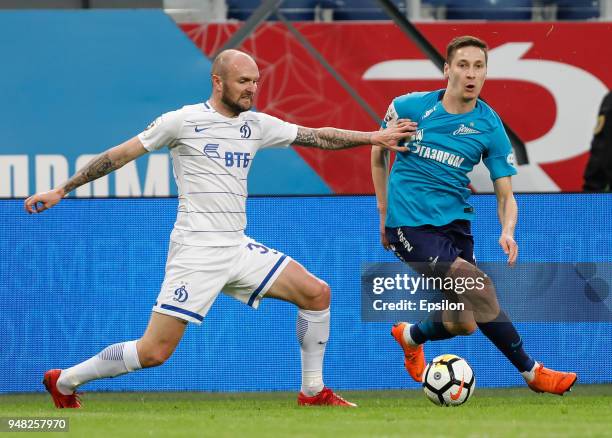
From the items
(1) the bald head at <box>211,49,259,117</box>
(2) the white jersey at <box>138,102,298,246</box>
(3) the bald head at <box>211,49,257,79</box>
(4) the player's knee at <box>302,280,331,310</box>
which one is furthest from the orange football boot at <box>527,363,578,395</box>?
(3) the bald head at <box>211,49,257,79</box>

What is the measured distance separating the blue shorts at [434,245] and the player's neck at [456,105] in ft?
2.10

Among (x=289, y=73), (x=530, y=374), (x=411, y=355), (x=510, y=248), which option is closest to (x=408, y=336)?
(x=411, y=355)

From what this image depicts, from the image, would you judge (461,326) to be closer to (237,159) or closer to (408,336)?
(408,336)

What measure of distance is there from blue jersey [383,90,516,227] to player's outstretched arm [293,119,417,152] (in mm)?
201

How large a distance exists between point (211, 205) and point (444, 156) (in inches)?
55.2

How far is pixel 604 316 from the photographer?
32.4 ft

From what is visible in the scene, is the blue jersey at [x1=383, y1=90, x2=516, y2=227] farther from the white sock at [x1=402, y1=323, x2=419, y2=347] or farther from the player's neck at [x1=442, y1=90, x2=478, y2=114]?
the white sock at [x1=402, y1=323, x2=419, y2=347]

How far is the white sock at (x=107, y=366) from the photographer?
8125mm

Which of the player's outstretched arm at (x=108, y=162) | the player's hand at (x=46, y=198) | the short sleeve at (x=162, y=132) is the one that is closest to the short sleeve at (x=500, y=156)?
the short sleeve at (x=162, y=132)

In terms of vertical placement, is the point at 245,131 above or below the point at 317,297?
above

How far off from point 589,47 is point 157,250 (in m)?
3.86

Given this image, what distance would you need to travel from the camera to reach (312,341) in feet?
27.7

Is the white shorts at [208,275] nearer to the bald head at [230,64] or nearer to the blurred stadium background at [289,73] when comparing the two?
the bald head at [230,64]

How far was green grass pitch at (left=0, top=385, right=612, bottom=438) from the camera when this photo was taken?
22.7ft
